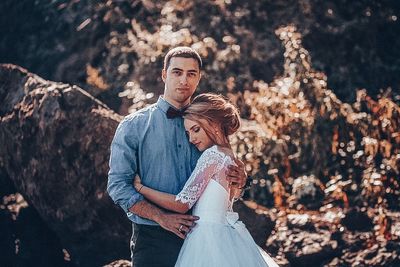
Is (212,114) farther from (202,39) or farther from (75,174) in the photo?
(202,39)

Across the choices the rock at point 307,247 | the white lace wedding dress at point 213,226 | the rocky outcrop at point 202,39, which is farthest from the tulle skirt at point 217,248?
the rocky outcrop at point 202,39

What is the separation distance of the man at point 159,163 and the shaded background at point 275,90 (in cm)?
163

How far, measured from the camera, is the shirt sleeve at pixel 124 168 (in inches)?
123

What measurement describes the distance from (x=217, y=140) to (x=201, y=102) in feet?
0.84

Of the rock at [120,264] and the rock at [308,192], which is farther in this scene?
the rock at [308,192]

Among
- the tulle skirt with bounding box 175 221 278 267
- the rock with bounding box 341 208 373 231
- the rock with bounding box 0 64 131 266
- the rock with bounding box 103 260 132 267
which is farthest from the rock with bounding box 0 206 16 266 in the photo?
the rock with bounding box 341 208 373 231

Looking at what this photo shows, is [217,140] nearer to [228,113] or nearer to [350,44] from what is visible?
[228,113]

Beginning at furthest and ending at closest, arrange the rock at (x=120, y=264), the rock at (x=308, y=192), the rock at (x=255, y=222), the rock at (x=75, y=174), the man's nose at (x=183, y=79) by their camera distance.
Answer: the rock at (x=308, y=192) < the rock at (x=255, y=222) < the rock at (x=75, y=174) < the rock at (x=120, y=264) < the man's nose at (x=183, y=79)

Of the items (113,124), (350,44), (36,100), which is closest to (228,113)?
(113,124)

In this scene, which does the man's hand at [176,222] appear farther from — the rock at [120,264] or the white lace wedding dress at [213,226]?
the rock at [120,264]

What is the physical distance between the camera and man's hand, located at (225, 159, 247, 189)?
3.22 m

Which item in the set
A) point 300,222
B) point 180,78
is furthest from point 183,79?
point 300,222

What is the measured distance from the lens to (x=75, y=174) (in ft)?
15.9

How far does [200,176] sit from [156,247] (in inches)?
20.2
